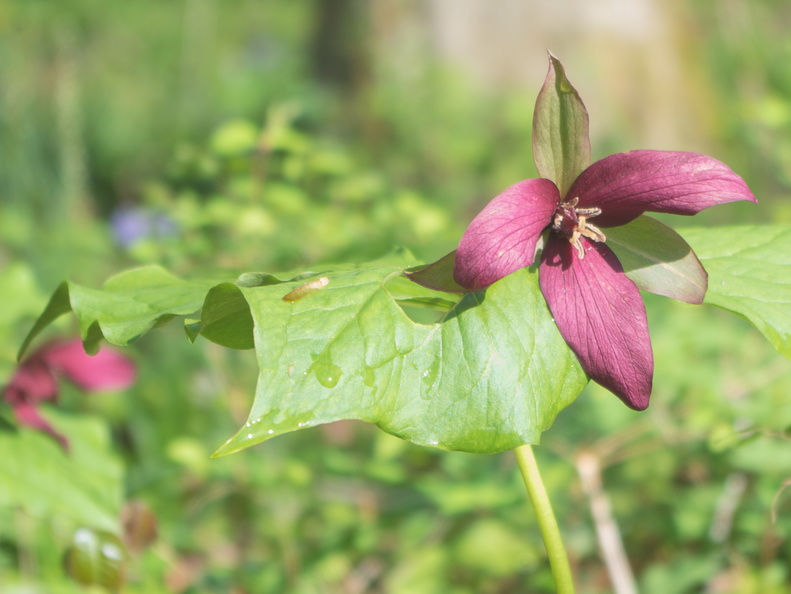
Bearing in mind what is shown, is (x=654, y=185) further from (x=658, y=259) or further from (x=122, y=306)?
(x=122, y=306)

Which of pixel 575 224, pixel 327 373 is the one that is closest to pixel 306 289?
pixel 327 373

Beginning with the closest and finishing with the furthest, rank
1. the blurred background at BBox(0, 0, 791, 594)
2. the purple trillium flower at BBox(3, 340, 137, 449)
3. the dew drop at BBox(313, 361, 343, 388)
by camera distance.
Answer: the dew drop at BBox(313, 361, 343, 388) → the purple trillium flower at BBox(3, 340, 137, 449) → the blurred background at BBox(0, 0, 791, 594)

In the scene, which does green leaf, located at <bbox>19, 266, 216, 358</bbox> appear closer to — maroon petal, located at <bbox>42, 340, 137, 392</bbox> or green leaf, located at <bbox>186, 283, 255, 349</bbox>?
green leaf, located at <bbox>186, 283, 255, 349</bbox>

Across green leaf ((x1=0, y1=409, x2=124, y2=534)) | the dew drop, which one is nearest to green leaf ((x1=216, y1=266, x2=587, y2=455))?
the dew drop

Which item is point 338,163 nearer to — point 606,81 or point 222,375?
point 222,375

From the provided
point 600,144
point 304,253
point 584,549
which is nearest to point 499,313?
point 584,549

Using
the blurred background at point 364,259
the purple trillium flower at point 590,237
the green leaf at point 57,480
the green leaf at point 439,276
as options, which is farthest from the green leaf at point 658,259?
the green leaf at point 57,480
